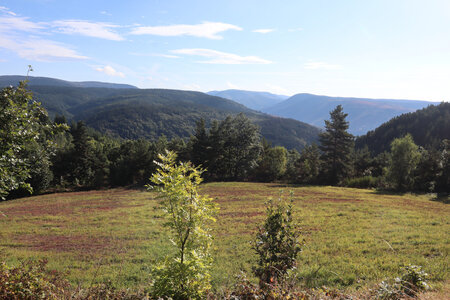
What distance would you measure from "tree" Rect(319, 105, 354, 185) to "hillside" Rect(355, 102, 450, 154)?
109 meters

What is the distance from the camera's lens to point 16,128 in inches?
248

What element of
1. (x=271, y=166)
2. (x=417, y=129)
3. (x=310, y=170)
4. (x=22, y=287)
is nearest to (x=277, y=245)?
(x=22, y=287)

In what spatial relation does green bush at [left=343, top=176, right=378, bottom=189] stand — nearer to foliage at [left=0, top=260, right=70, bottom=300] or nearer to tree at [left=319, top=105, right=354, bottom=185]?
tree at [left=319, top=105, right=354, bottom=185]

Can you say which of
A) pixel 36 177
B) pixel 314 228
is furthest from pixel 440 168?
pixel 36 177

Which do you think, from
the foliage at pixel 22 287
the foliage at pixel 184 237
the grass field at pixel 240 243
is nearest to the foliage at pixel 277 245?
the grass field at pixel 240 243

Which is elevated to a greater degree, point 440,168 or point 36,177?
point 440,168

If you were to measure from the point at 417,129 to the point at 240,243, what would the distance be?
17741 cm

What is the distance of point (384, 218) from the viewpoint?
20.0 metres

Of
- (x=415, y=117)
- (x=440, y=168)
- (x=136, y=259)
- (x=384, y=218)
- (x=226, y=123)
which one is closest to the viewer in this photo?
(x=136, y=259)

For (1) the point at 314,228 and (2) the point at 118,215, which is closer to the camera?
(1) the point at 314,228

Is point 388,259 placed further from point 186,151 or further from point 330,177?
point 186,151

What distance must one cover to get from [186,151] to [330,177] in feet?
106

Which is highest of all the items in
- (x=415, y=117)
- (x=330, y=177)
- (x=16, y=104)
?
(x=415, y=117)

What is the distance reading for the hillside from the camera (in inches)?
5453
